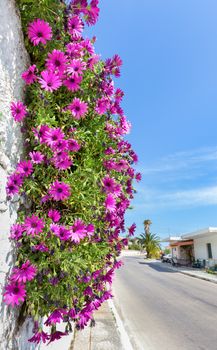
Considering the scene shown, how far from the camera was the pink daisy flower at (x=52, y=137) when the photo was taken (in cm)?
195

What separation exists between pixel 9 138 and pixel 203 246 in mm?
35311

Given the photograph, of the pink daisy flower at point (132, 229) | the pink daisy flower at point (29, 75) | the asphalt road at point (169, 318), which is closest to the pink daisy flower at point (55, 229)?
the pink daisy flower at point (29, 75)

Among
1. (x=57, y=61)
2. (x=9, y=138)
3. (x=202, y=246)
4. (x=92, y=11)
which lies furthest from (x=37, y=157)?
(x=202, y=246)

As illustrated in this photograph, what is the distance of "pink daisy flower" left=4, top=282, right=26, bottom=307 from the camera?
5.58ft

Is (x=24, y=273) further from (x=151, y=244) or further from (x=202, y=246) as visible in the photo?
(x=151, y=244)

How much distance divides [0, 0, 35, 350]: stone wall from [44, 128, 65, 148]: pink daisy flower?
27 centimetres

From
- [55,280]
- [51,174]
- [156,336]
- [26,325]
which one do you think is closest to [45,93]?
[51,174]

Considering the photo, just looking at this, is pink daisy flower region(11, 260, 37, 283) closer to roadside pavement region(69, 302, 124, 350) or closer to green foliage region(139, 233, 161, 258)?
roadside pavement region(69, 302, 124, 350)

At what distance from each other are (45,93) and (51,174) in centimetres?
58

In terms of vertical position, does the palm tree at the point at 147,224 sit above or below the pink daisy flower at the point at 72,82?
above

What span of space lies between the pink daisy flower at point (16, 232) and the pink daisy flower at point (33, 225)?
0.12 feet

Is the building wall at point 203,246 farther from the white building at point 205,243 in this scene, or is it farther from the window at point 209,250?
the window at point 209,250

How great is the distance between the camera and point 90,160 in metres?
2.27

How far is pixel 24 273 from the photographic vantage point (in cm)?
179
